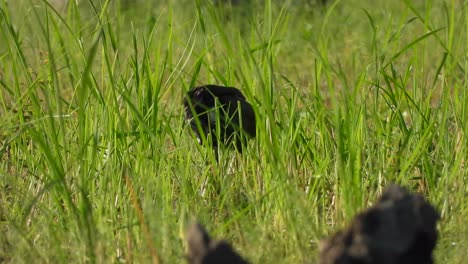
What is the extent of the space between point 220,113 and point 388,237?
1.42 meters

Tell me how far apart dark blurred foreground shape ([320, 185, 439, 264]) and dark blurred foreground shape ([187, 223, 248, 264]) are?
0.17m

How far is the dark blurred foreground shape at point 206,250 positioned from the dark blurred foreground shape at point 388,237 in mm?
170

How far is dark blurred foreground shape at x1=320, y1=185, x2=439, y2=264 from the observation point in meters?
1.63

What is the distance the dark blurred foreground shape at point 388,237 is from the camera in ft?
5.34

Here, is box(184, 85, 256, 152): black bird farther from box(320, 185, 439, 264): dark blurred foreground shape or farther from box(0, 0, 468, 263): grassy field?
box(320, 185, 439, 264): dark blurred foreground shape

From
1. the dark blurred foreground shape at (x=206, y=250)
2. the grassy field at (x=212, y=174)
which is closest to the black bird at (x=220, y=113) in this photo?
the grassy field at (x=212, y=174)

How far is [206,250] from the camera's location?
167cm

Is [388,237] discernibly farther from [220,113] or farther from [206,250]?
[220,113]

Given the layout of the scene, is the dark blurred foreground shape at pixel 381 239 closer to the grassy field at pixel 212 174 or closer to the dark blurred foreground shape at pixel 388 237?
the dark blurred foreground shape at pixel 388 237

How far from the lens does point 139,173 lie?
2.70 metres

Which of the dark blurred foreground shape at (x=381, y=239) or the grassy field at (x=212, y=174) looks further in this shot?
the grassy field at (x=212, y=174)

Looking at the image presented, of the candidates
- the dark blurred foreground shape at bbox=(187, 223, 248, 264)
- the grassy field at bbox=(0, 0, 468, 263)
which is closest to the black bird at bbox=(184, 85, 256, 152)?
the grassy field at bbox=(0, 0, 468, 263)

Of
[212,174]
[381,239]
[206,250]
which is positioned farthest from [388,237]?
[212,174]

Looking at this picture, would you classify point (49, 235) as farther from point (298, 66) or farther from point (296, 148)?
point (298, 66)
